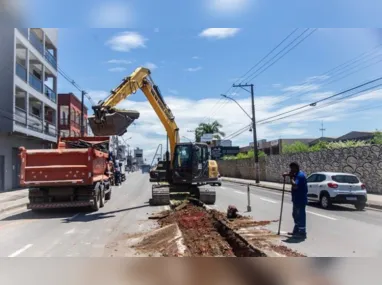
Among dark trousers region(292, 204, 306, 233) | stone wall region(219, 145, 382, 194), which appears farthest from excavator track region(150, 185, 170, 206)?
stone wall region(219, 145, 382, 194)

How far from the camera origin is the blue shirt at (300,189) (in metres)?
9.55

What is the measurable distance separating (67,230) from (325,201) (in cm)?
1019

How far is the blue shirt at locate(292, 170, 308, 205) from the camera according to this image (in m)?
9.55

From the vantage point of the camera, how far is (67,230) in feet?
37.0

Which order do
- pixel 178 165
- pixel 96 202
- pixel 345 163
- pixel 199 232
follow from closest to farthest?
pixel 199 232
pixel 96 202
pixel 178 165
pixel 345 163

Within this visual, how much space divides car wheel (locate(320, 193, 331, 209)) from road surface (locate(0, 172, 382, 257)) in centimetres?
36

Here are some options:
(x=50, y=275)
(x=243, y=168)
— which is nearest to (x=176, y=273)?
(x=50, y=275)

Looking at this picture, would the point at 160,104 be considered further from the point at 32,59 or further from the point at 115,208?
the point at 32,59

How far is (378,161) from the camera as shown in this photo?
2280cm

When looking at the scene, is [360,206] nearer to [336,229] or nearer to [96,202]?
[336,229]

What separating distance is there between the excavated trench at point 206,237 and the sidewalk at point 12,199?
7.35 metres

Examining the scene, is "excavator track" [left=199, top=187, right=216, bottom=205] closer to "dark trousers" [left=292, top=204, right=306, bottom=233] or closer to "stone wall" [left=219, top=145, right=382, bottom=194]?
"dark trousers" [left=292, top=204, right=306, bottom=233]

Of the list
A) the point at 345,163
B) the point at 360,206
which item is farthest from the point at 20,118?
the point at 345,163

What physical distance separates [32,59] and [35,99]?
3.74 metres
